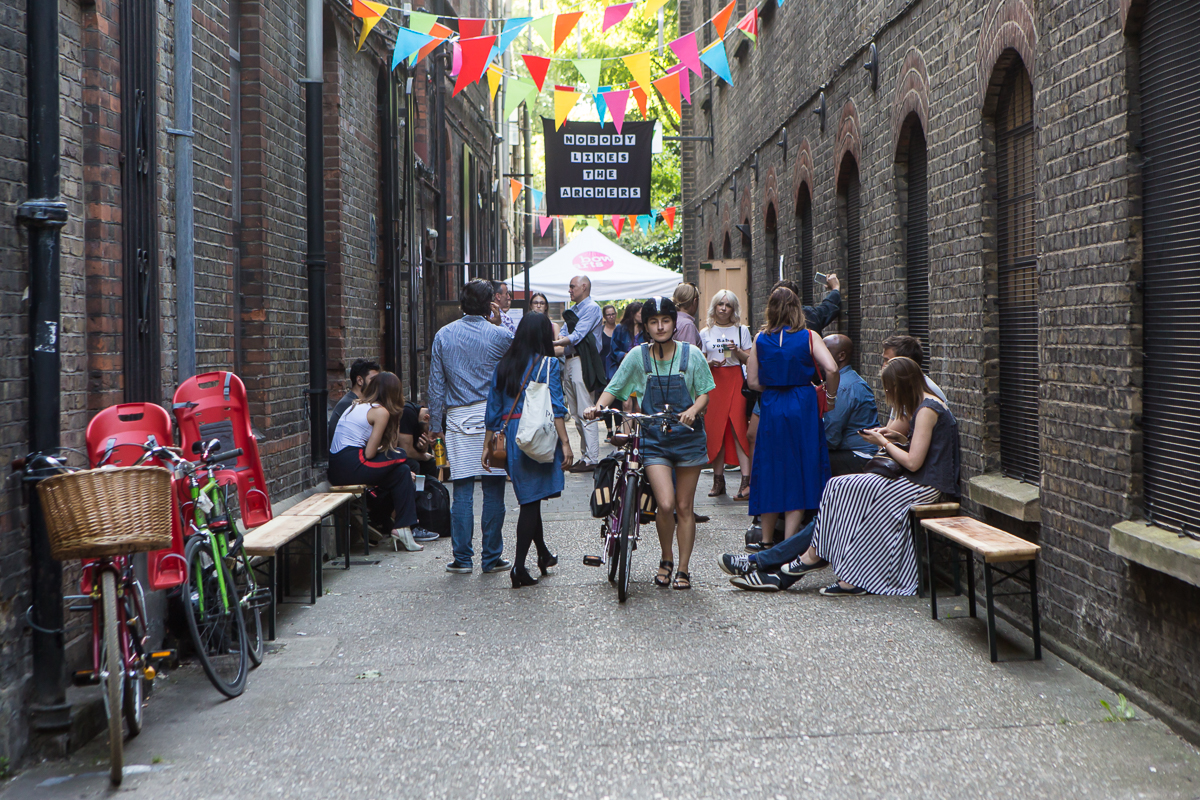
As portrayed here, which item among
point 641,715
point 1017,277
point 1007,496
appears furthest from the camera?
point 1017,277

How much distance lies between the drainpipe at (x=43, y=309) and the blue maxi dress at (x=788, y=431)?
14.2ft

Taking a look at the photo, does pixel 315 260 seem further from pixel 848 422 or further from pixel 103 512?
pixel 103 512

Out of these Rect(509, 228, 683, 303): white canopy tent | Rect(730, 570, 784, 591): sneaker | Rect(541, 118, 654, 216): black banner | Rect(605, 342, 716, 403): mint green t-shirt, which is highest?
Rect(541, 118, 654, 216): black banner

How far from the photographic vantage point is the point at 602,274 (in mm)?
18906

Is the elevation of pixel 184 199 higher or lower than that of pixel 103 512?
higher

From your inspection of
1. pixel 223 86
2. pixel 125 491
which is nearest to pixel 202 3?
pixel 223 86

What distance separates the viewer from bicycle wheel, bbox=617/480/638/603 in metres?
6.77

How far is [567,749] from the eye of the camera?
173 inches

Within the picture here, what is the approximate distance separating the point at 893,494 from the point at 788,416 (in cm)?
98

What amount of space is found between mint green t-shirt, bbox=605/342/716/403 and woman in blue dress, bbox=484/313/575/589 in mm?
391

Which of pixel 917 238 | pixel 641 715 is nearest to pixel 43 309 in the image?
pixel 641 715

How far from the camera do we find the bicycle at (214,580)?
199 inches

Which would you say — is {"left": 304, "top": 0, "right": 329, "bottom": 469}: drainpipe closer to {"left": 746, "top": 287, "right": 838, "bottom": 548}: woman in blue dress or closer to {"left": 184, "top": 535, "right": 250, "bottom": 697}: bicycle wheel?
{"left": 746, "top": 287, "right": 838, "bottom": 548}: woman in blue dress

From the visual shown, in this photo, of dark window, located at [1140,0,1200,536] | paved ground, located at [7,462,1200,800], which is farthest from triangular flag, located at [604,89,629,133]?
dark window, located at [1140,0,1200,536]
